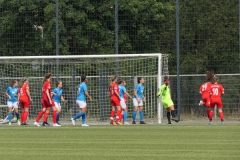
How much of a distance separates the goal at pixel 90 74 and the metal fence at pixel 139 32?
113cm

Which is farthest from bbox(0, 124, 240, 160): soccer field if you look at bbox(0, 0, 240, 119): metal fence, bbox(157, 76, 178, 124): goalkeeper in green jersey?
bbox(0, 0, 240, 119): metal fence

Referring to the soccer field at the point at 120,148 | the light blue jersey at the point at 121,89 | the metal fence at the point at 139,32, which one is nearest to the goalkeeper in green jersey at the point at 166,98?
the light blue jersey at the point at 121,89

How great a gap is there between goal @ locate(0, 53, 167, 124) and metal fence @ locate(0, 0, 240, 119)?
1.13 m

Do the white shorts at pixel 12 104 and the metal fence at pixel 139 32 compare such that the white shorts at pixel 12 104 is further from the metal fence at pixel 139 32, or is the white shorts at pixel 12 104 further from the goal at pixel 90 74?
the metal fence at pixel 139 32

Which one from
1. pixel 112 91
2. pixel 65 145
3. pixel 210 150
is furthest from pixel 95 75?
pixel 210 150

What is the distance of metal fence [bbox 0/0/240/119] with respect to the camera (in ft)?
110

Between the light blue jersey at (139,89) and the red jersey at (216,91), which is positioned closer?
the red jersey at (216,91)

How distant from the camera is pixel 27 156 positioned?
12992mm

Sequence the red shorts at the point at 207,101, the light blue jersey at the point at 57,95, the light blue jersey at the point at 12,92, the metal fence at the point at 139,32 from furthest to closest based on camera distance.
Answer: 1. the metal fence at the point at 139,32
2. the light blue jersey at the point at 12,92
3. the light blue jersey at the point at 57,95
4. the red shorts at the point at 207,101

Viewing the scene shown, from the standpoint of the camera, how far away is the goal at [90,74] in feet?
106

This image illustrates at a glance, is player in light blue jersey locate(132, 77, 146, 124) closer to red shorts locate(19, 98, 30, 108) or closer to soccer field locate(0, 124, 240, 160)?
red shorts locate(19, 98, 30, 108)

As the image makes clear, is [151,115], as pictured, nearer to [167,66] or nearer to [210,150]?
[167,66]

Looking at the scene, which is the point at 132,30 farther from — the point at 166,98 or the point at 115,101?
the point at 115,101

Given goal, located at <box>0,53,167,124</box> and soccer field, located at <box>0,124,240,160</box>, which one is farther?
goal, located at <box>0,53,167,124</box>
